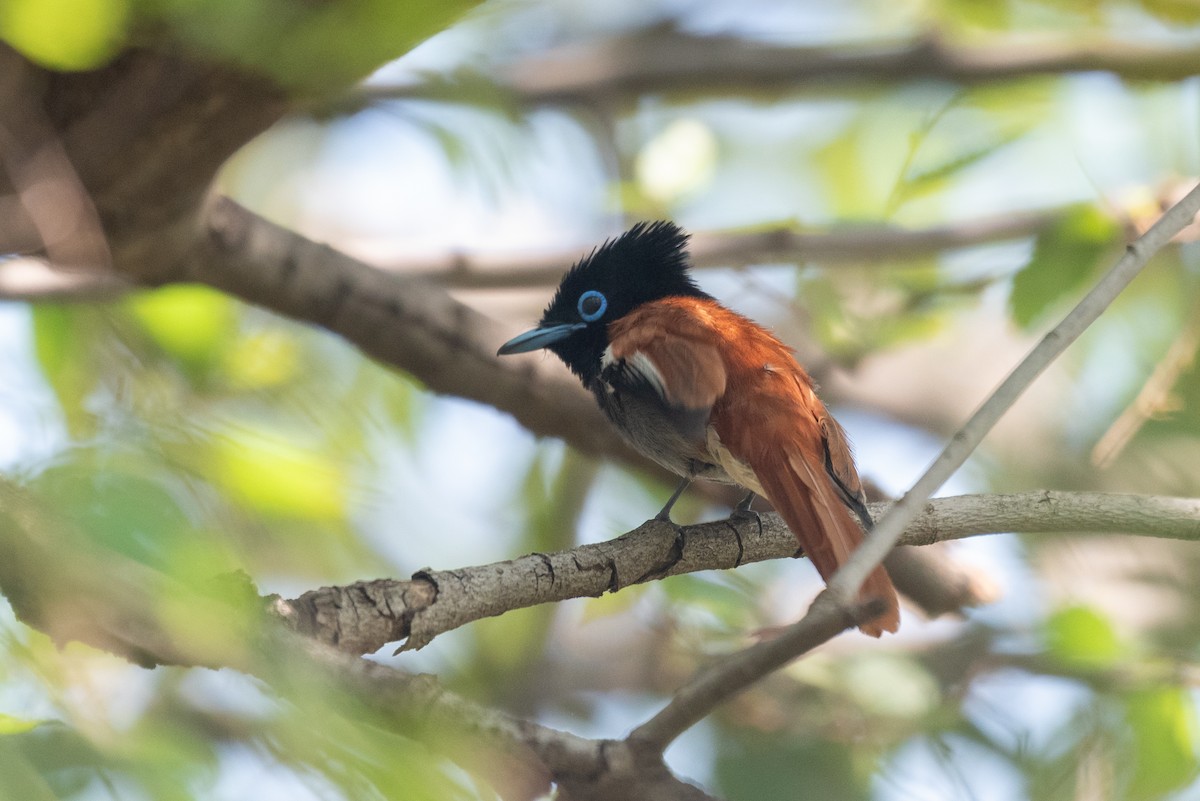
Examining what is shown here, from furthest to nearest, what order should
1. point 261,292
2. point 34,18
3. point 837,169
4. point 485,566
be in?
point 837,169 < point 261,292 < point 485,566 < point 34,18

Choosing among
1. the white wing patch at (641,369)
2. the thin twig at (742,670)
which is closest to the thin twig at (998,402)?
the thin twig at (742,670)

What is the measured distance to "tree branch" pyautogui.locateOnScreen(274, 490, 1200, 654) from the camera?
195 centimetres

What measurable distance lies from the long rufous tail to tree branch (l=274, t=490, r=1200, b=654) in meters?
0.17

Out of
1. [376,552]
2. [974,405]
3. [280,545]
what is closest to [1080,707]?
[974,405]

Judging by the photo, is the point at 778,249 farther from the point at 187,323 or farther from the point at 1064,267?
the point at 187,323

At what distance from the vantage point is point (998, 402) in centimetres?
184

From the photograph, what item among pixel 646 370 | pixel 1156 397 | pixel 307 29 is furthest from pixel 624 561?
pixel 1156 397

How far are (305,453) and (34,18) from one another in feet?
1.91

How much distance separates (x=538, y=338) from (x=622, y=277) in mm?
544

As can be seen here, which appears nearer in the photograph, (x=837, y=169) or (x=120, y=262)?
(x=120, y=262)

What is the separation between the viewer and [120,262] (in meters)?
2.97

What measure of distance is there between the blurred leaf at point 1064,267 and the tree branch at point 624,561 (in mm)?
951

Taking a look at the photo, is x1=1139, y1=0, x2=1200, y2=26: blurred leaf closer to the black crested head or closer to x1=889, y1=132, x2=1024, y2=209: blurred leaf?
x1=889, y1=132, x2=1024, y2=209: blurred leaf

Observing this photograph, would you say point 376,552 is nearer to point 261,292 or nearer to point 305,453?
point 305,453
